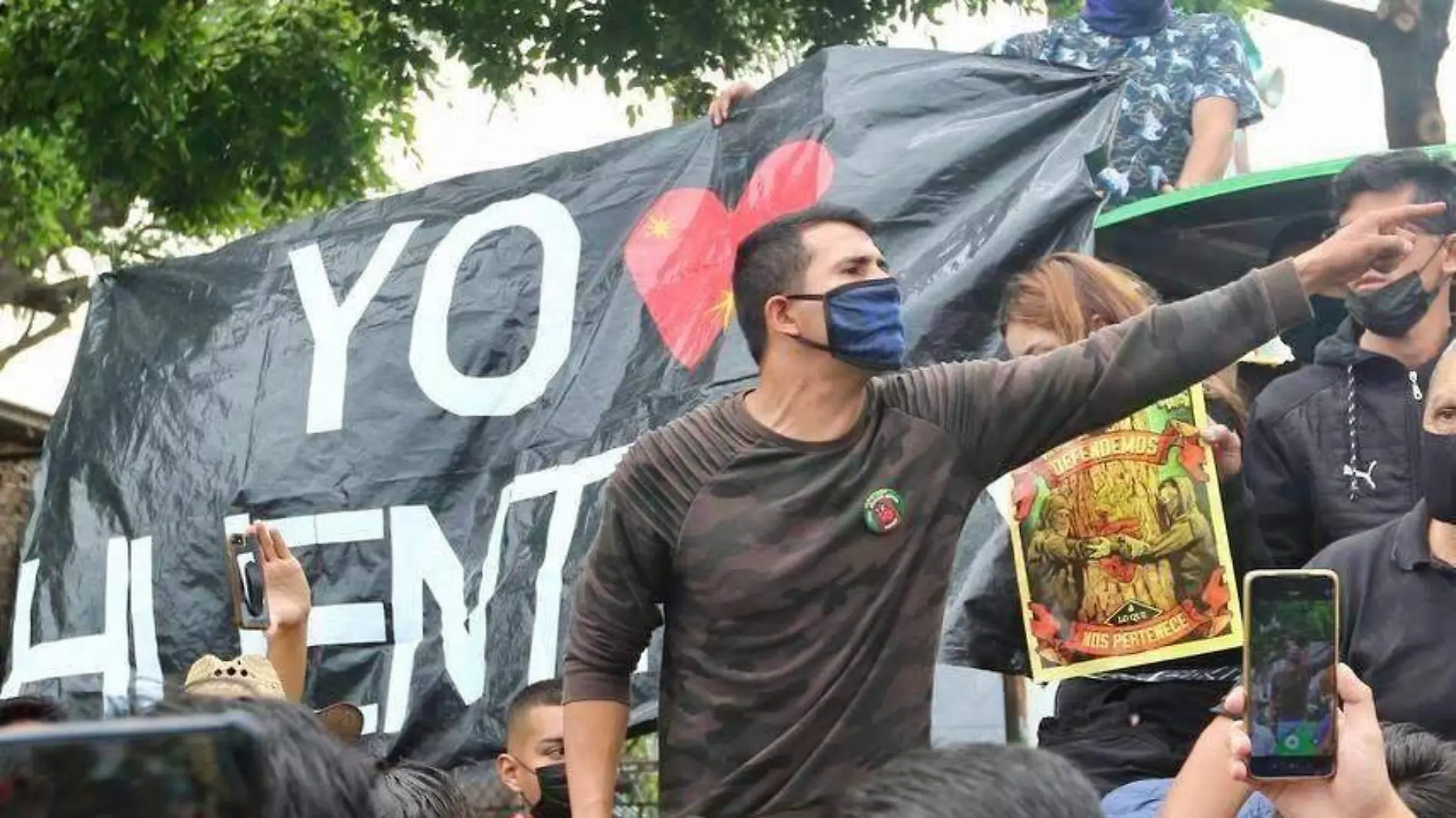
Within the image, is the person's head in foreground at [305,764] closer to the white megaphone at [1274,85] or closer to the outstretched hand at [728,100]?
the outstretched hand at [728,100]

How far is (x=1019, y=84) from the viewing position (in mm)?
5230

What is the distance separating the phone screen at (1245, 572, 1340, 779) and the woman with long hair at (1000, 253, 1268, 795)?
143 centimetres

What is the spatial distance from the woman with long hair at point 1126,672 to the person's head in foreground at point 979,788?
208 centimetres

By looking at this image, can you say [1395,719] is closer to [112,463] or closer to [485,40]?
[112,463]

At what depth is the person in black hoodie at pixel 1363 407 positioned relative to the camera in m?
4.46

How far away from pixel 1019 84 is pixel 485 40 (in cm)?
A: 531

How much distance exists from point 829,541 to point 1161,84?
7.36ft

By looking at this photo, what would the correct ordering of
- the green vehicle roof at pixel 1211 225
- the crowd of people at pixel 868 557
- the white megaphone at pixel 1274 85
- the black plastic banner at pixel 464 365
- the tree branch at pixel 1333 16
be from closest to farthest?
1. the crowd of people at pixel 868 557
2. the green vehicle roof at pixel 1211 225
3. the black plastic banner at pixel 464 365
4. the white megaphone at pixel 1274 85
5. the tree branch at pixel 1333 16

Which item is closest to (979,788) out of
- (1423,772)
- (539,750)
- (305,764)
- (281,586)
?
(305,764)

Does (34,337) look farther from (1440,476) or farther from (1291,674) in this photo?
(1291,674)

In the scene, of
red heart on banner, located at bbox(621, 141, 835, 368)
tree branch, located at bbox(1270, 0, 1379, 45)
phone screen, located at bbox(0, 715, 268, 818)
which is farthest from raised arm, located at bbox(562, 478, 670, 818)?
tree branch, located at bbox(1270, 0, 1379, 45)

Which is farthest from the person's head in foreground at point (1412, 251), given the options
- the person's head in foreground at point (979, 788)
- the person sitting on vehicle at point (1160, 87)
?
the person's head in foreground at point (979, 788)

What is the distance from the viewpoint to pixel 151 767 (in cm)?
133

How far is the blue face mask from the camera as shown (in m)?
3.76
